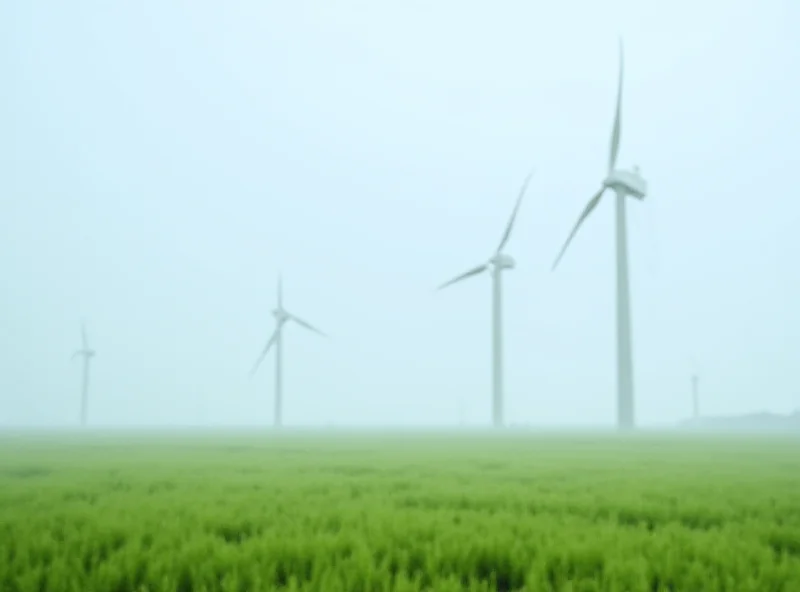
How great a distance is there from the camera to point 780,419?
138875 mm

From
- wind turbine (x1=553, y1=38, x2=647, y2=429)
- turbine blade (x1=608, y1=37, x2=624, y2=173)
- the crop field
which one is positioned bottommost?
the crop field

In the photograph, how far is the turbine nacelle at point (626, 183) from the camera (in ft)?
185

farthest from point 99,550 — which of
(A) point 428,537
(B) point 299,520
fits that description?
(A) point 428,537

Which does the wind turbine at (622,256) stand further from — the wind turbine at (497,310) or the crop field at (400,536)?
the crop field at (400,536)

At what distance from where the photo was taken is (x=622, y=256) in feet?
167

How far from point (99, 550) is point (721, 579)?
18.2 ft

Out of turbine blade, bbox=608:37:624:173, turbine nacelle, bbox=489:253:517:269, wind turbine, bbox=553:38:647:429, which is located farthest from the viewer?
turbine nacelle, bbox=489:253:517:269

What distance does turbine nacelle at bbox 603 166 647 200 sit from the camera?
185ft

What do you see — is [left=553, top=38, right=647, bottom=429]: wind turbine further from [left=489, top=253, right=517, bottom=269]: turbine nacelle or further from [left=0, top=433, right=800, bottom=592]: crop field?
[left=0, top=433, right=800, bottom=592]: crop field

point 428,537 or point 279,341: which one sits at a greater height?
point 279,341

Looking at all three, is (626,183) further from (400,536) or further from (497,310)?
(400,536)

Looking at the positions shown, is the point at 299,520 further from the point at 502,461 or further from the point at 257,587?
the point at 502,461

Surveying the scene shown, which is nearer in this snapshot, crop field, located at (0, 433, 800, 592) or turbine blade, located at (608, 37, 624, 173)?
crop field, located at (0, 433, 800, 592)

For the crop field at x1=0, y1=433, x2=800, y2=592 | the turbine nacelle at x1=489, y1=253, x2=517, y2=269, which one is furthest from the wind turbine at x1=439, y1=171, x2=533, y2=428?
the crop field at x1=0, y1=433, x2=800, y2=592
